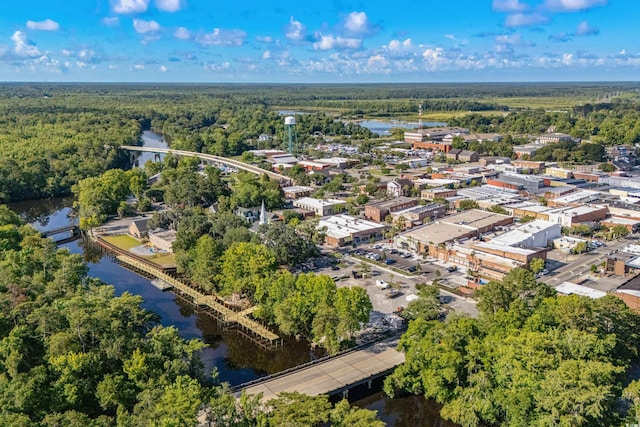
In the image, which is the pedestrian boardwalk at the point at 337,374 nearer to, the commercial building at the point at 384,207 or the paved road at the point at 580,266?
the paved road at the point at 580,266

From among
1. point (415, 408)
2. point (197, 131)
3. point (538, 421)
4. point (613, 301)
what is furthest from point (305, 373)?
point (197, 131)

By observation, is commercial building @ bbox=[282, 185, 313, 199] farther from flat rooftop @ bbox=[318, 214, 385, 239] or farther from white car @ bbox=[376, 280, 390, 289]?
white car @ bbox=[376, 280, 390, 289]

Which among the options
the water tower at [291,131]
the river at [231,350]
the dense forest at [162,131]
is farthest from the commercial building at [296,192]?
the water tower at [291,131]

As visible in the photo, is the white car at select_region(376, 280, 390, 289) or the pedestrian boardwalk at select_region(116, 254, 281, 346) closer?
the pedestrian boardwalk at select_region(116, 254, 281, 346)

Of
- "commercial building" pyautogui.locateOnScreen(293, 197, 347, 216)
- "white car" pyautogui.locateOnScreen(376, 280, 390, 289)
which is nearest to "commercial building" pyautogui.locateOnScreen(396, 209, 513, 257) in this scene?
"white car" pyautogui.locateOnScreen(376, 280, 390, 289)

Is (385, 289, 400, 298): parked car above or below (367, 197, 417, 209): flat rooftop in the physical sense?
below

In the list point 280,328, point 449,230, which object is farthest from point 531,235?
point 280,328

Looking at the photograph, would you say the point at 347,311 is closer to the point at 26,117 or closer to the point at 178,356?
the point at 178,356

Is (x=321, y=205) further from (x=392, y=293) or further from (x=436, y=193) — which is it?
(x=392, y=293)
